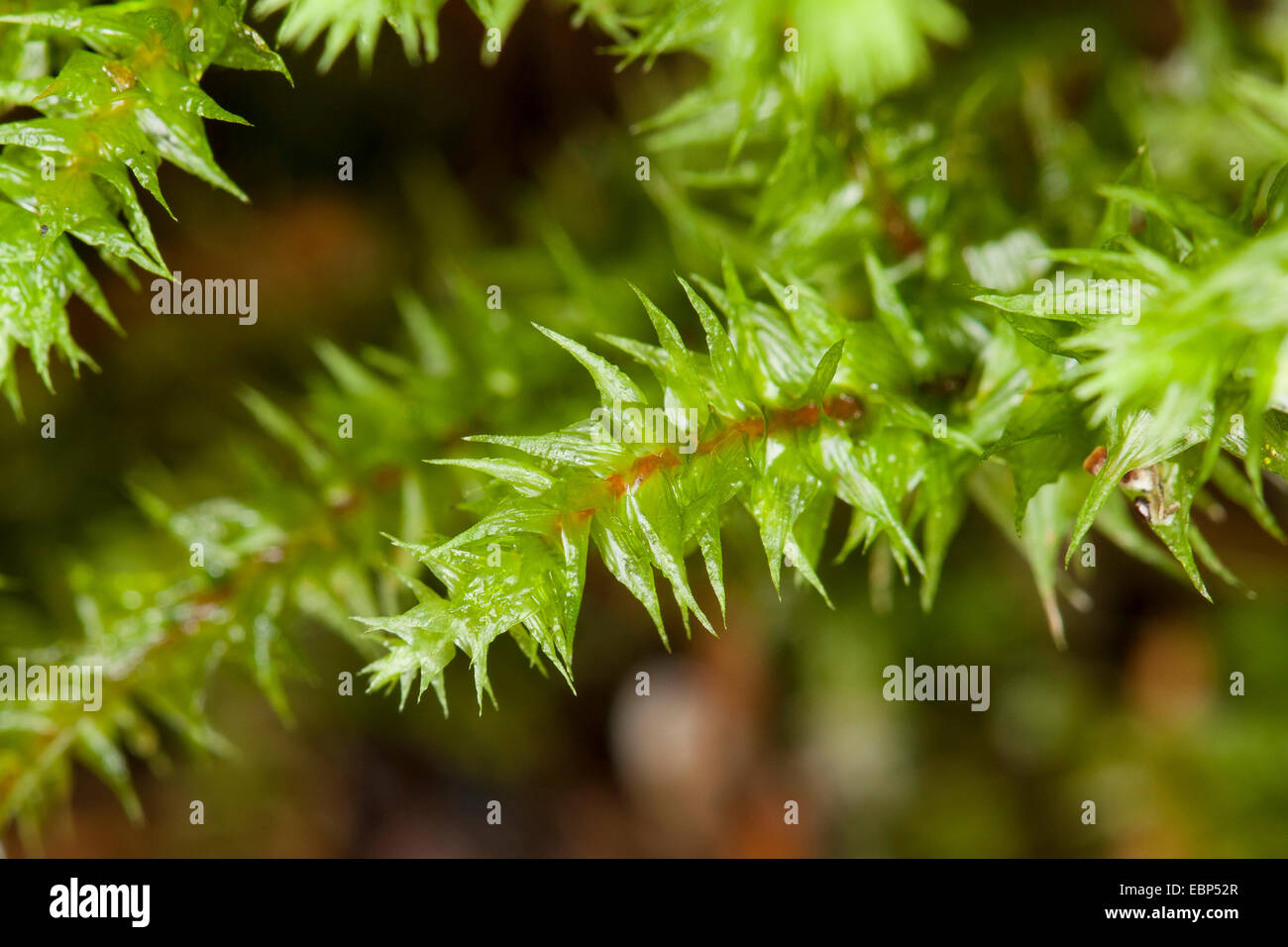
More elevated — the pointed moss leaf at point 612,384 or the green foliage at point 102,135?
the green foliage at point 102,135

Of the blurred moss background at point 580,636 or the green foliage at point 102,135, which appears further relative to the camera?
the blurred moss background at point 580,636

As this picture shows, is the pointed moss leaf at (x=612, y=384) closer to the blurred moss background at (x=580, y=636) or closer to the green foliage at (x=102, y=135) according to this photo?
the green foliage at (x=102, y=135)

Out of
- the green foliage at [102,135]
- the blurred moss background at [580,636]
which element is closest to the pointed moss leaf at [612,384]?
the green foliage at [102,135]

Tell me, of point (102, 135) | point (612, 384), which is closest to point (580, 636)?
point (612, 384)

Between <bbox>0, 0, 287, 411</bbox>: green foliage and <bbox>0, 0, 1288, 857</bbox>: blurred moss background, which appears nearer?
<bbox>0, 0, 287, 411</bbox>: green foliage

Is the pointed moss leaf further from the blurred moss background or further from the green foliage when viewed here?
the blurred moss background

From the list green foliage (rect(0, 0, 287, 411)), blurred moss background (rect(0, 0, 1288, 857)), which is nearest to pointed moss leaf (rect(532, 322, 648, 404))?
green foliage (rect(0, 0, 287, 411))

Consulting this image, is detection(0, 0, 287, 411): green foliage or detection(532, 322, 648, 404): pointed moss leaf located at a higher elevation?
detection(0, 0, 287, 411): green foliage

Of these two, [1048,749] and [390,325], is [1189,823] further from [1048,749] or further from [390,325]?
[390,325]
